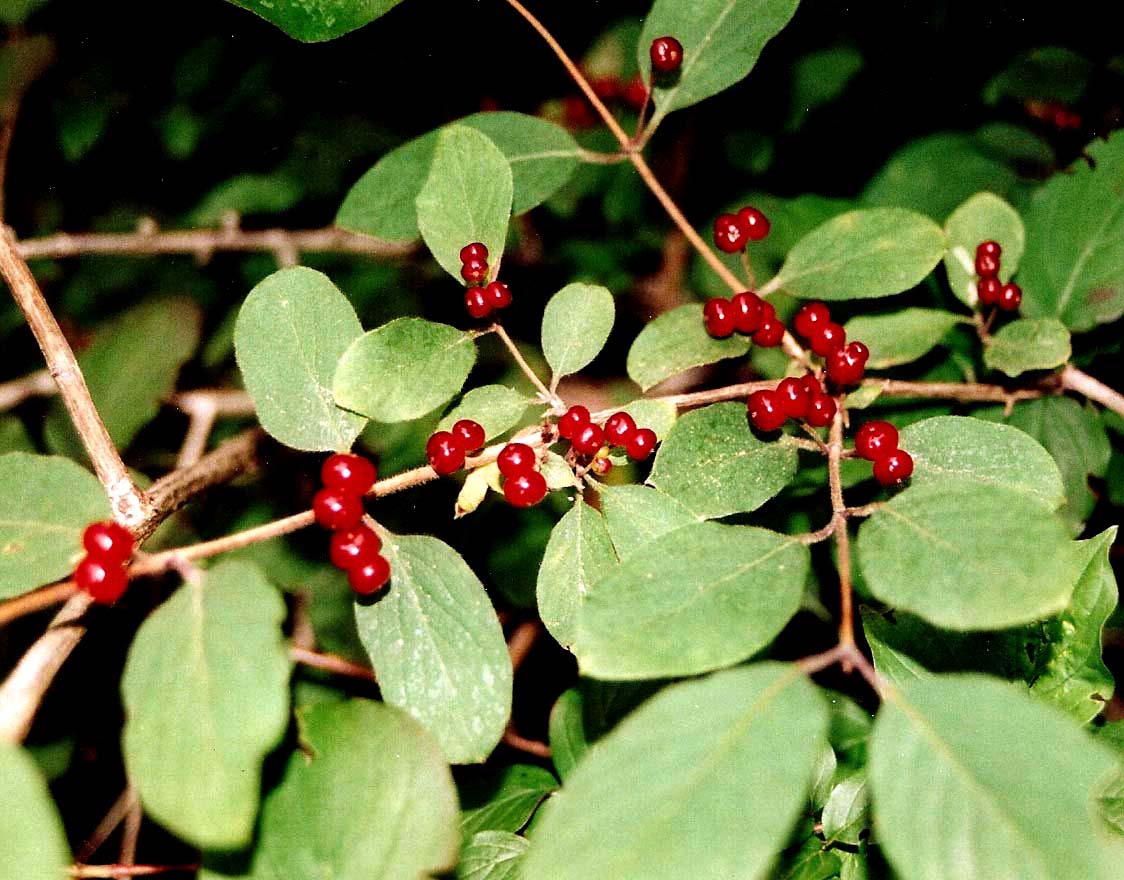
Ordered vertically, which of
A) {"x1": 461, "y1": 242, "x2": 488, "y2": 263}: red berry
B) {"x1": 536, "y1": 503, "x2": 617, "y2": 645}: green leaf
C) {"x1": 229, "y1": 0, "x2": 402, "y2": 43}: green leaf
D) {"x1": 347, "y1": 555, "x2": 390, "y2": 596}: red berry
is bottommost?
{"x1": 536, "y1": 503, "x2": 617, "y2": 645}: green leaf

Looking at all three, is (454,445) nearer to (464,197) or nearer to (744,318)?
(464,197)

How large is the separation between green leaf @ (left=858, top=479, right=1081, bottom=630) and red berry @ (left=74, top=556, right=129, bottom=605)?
31.9 inches

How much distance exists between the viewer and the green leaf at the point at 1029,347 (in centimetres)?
140

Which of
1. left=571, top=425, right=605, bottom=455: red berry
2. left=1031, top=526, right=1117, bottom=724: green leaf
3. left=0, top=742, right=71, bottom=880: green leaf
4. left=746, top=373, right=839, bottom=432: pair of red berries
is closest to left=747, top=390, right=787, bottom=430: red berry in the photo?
left=746, top=373, right=839, bottom=432: pair of red berries

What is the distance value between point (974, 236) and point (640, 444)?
863 millimetres

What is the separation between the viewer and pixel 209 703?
84 cm

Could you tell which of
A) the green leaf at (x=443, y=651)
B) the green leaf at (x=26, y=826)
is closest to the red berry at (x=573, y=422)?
the green leaf at (x=443, y=651)

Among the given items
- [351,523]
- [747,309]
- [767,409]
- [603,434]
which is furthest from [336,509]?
[747,309]

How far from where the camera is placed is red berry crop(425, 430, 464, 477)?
3.55 ft

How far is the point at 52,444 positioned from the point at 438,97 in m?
1.60

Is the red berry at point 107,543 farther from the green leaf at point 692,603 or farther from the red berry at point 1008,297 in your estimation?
the red berry at point 1008,297

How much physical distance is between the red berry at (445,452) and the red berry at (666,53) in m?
0.71

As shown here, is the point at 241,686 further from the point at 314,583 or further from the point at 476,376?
the point at 476,376

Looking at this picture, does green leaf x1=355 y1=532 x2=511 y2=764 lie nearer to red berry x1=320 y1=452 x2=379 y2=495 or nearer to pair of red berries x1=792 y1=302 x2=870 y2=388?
red berry x1=320 y1=452 x2=379 y2=495
